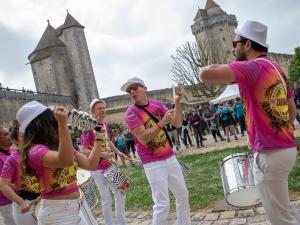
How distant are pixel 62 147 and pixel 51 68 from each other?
5744 cm

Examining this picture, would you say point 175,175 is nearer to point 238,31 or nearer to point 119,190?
point 119,190

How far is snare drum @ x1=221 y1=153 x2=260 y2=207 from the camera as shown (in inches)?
175

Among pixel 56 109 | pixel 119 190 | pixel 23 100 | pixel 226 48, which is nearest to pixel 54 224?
pixel 56 109

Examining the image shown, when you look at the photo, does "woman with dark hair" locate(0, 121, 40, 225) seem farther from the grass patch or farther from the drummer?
the grass patch

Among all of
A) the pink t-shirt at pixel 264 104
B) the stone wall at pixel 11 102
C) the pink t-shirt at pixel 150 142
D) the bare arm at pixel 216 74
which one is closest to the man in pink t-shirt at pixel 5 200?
the pink t-shirt at pixel 150 142

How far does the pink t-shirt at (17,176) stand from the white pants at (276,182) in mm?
2245

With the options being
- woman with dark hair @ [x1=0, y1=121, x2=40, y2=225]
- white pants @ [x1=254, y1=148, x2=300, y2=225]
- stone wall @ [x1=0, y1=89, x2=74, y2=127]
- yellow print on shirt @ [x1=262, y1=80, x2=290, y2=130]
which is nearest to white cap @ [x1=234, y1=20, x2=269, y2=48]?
yellow print on shirt @ [x1=262, y1=80, x2=290, y2=130]

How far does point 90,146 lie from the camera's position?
671 centimetres

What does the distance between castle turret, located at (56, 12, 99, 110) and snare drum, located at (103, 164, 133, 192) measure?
51755mm

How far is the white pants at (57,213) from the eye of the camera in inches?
132

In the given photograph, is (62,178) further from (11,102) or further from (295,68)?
(295,68)

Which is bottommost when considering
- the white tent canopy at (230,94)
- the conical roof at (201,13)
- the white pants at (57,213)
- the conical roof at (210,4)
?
the white pants at (57,213)

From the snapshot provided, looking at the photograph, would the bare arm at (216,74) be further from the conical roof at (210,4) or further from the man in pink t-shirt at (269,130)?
the conical roof at (210,4)

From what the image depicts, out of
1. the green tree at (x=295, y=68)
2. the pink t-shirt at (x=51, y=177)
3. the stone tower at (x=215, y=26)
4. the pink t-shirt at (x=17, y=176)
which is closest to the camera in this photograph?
the pink t-shirt at (x=51, y=177)
